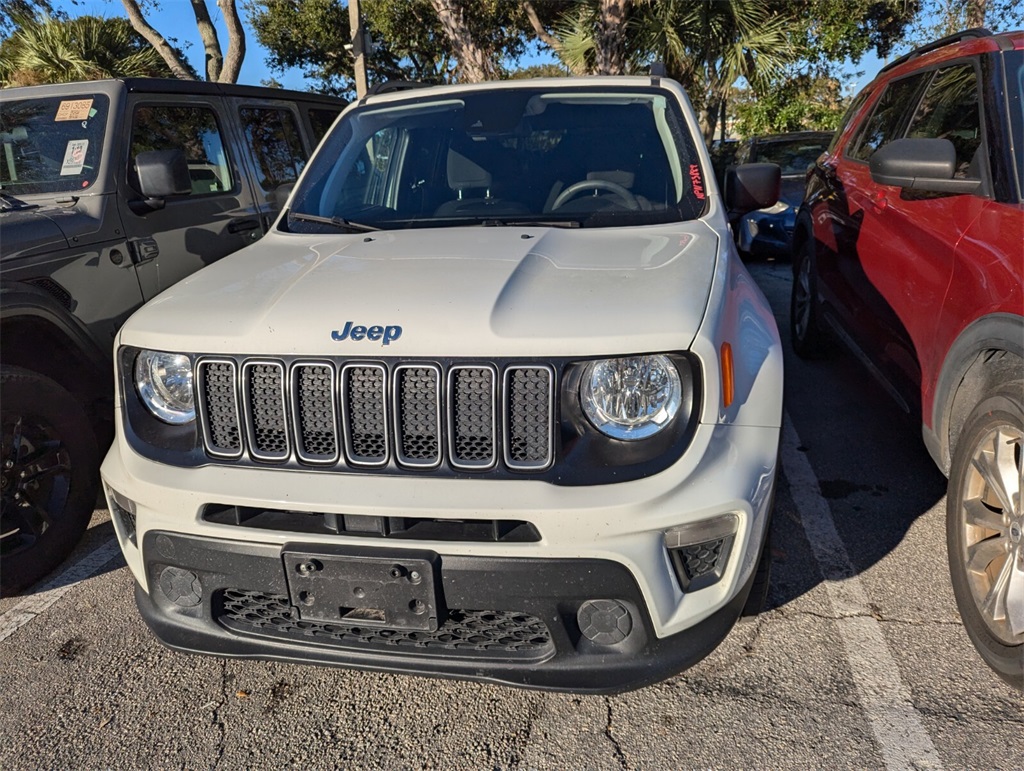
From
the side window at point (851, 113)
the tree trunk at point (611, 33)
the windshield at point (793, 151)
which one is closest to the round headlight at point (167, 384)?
the side window at point (851, 113)

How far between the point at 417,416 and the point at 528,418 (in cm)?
28

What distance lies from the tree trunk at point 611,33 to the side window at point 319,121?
9.07m

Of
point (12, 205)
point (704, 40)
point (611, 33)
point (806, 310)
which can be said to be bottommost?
point (806, 310)

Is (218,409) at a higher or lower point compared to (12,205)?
lower

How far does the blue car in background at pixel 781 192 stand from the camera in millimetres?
9195

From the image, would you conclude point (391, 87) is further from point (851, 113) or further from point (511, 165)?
point (851, 113)

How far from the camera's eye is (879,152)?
3.08 meters

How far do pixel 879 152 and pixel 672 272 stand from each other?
1443 millimetres

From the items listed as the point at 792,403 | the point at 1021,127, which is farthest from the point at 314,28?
the point at 1021,127

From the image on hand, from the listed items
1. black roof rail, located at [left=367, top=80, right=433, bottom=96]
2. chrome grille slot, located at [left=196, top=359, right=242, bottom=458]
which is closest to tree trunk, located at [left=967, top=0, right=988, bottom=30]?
black roof rail, located at [left=367, top=80, right=433, bottom=96]

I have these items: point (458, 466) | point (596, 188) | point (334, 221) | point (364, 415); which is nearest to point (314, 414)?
point (364, 415)

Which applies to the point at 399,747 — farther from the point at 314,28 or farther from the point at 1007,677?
the point at 314,28

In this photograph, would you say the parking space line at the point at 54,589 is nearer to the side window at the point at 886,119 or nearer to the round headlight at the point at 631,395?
the round headlight at the point at 631,395

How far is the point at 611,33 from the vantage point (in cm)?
1341
